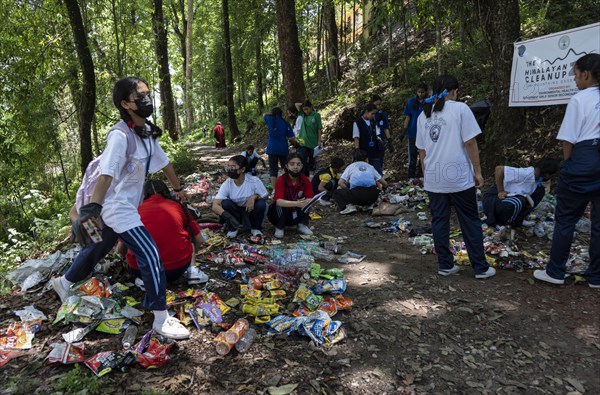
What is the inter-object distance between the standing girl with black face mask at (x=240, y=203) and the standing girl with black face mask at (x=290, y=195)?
22cm

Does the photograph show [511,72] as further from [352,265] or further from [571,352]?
[571,352]

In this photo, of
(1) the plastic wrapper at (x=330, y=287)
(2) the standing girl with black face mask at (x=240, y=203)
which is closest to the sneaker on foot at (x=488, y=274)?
(1) the plastic wrapper at (x=330, y=287)

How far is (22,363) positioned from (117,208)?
1.28 meters

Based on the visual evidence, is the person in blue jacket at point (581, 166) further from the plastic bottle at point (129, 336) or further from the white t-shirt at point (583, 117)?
the plastic bottle at point (129, 336)

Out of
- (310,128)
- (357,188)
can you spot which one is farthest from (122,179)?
(310,128)

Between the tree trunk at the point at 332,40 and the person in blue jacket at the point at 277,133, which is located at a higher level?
the tree trunk at the point at 332,40

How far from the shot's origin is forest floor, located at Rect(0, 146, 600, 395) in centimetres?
262

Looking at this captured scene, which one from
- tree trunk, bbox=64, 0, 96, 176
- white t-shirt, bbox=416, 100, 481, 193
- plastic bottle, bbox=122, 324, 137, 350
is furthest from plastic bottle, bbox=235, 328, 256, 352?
tree trunk, bbox=64, 0, 96, 176

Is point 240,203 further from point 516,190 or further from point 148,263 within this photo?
point 516,190

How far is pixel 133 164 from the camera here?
3.02 metres

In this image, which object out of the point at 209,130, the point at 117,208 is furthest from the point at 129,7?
the point at 209,130

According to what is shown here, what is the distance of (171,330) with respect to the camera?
305 cm

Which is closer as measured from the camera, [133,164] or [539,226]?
[133,164]

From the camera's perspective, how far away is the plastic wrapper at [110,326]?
10.4ft
